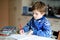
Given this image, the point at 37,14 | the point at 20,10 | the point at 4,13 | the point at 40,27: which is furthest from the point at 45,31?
the point at 4,13

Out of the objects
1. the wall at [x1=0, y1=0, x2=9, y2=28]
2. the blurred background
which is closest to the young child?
the blurred background

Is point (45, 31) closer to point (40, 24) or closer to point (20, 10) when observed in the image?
point (40, 24)

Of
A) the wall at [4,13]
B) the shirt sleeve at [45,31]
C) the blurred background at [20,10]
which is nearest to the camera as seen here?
the shirt sleeve at [45,31]

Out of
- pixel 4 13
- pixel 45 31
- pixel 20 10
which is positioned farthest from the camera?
pixel 4 13

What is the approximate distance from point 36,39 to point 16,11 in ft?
9.24

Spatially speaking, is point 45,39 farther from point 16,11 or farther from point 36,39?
point 16,11

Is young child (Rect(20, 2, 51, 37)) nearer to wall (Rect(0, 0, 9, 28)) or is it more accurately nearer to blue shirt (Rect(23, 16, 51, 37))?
blue shirt (Rect(23, 16, 51, 37))

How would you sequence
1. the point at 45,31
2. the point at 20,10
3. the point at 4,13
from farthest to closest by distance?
the point at 4,13, the point at 20,10, the point at 45,31

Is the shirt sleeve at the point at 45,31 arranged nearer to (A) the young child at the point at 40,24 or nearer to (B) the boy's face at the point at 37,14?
(A) the young child at the point at 40,24

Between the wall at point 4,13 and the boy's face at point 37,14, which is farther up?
the boy's face at point 37,14

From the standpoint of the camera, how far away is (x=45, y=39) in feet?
4.57

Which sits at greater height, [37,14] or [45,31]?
[37,14]

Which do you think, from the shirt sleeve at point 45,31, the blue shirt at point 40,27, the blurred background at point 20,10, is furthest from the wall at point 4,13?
the shirt sleeve at point 45,31

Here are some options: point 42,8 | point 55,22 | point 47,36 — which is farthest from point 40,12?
point 55,22
